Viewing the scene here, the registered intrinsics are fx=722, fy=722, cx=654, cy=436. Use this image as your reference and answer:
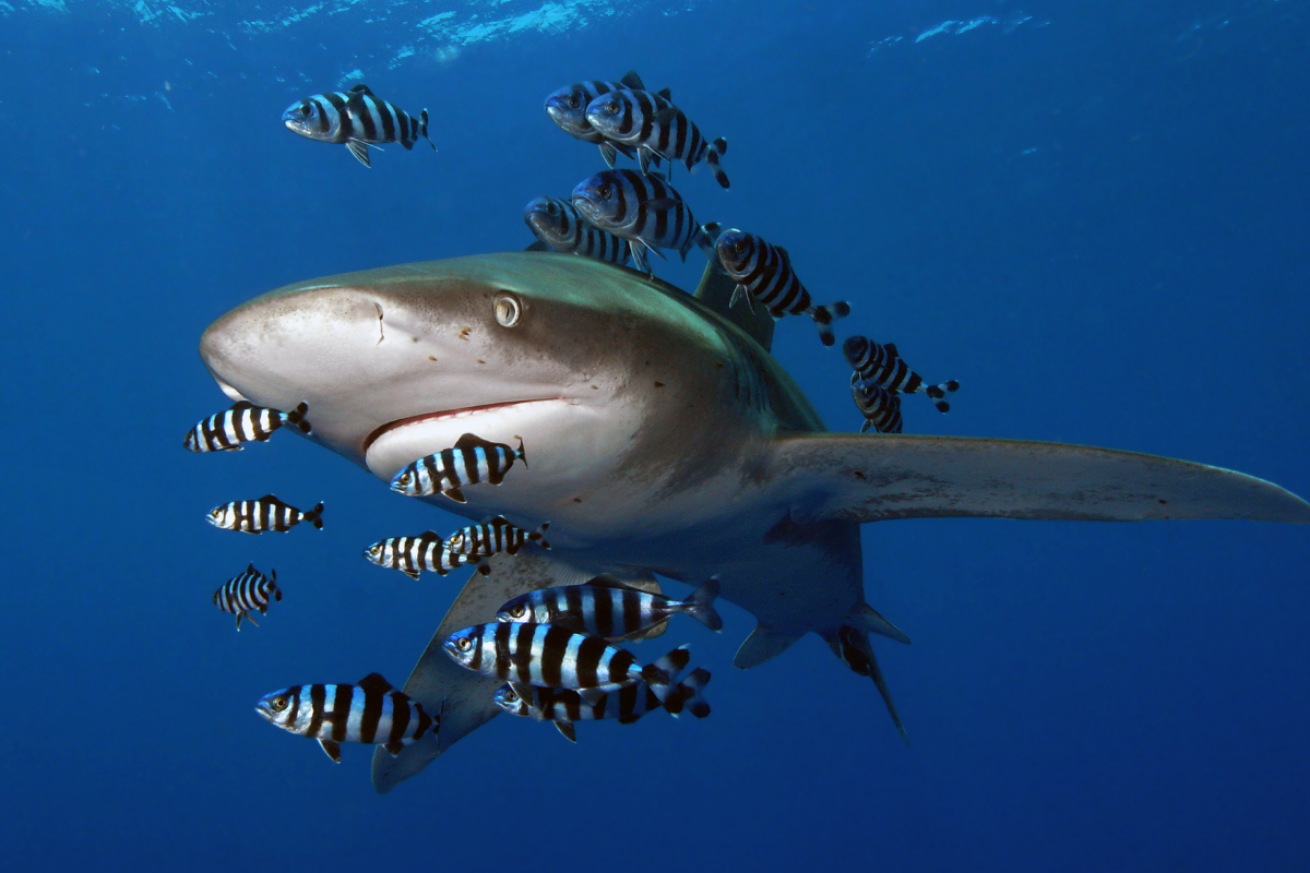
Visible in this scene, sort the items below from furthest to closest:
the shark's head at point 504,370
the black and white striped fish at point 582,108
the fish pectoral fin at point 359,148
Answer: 1. the fish pectoral fin at point 359,148
2. the black and white striped fish at point 582,108
3. the shark's head at point 504,370

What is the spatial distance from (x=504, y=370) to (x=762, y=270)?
160 centimetres

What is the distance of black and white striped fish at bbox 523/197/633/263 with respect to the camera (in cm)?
386

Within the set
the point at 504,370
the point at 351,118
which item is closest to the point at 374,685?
the point at 504,370

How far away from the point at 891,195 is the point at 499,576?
40485 mm

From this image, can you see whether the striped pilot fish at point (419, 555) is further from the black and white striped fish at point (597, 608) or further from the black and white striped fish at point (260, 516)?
the black and white striped fish at point (597, 608)

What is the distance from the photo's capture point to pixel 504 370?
178cm

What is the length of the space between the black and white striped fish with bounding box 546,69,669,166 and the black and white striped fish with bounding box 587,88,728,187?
0.38ft

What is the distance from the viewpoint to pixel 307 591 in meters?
53.9

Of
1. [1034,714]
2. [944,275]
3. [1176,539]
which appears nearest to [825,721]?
[1034,714]

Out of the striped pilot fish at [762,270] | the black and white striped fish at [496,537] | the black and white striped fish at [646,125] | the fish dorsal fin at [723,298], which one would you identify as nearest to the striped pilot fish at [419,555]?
the black and white striped fish at [496,537]

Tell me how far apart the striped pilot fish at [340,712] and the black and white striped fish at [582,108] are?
262cm

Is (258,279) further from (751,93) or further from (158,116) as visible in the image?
(751,93)

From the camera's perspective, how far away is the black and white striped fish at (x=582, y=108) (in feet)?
11.7

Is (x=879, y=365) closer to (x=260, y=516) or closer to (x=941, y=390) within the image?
(x=941, y=390)
